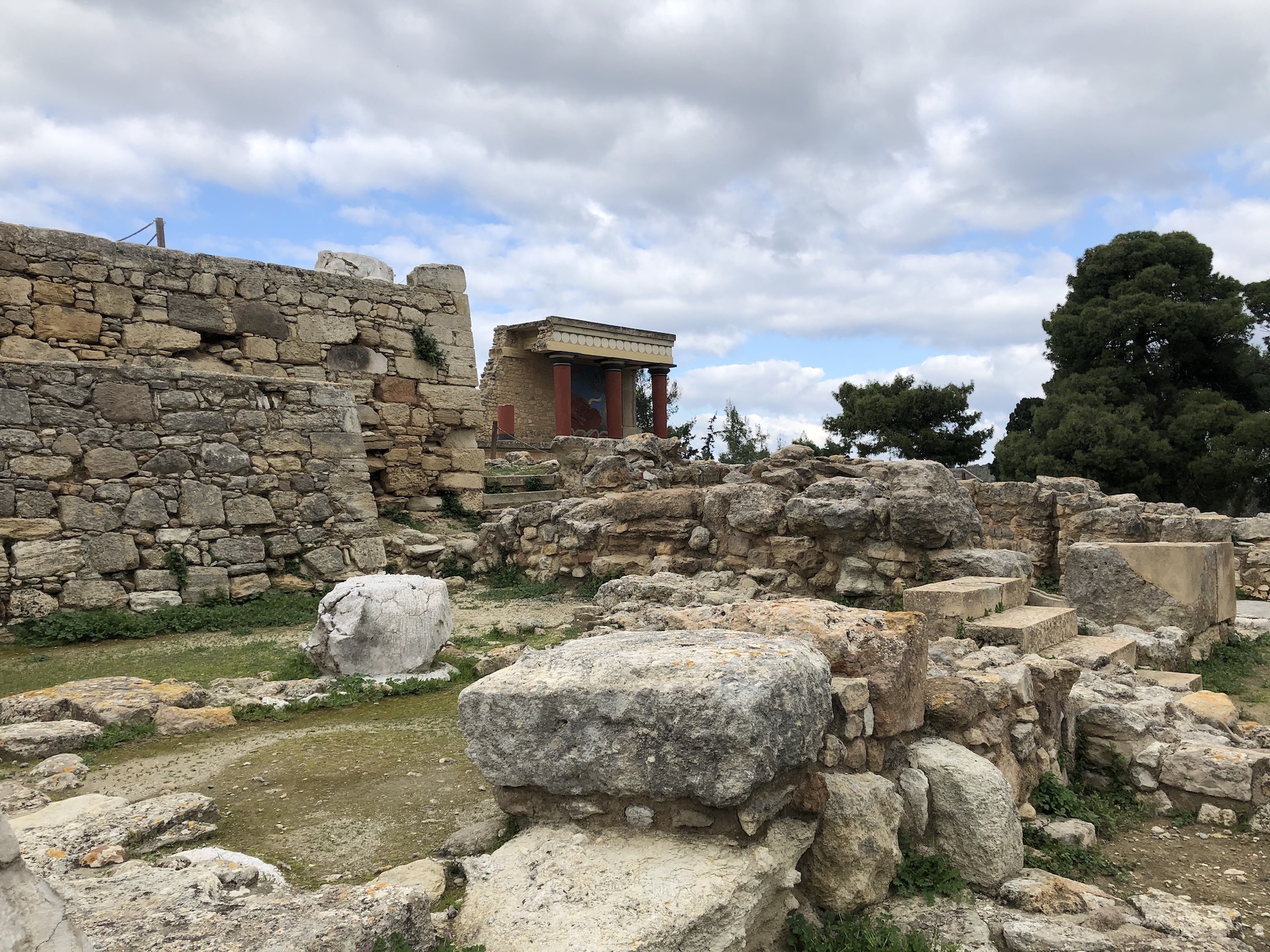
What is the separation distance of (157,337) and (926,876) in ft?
35.0

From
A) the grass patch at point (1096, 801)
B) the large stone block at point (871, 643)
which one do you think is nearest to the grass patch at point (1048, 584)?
the grass patch at point (1096, 801)

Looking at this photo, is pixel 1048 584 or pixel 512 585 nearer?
pixel 512 585

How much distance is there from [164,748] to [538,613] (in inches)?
171

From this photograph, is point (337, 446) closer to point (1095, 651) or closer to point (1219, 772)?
point (1095, 651)

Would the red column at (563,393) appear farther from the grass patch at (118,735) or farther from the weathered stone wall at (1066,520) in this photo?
the grass patch at (118,735)

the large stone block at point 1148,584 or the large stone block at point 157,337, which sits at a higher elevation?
the large stone block at point 157,337

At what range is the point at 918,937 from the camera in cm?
286

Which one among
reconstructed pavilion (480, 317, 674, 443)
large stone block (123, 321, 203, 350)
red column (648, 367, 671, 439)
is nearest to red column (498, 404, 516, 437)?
reconstructed pavilion (480, 317, 674, 443)

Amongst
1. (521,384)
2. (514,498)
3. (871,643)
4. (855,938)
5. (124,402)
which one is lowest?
(855,938)

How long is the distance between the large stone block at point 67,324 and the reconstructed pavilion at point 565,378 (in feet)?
43.1

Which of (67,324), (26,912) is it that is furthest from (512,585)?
(26,912)

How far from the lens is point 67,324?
980cm

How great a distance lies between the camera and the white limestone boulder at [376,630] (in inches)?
228

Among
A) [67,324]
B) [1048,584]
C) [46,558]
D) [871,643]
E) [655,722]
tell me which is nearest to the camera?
[655,722]
